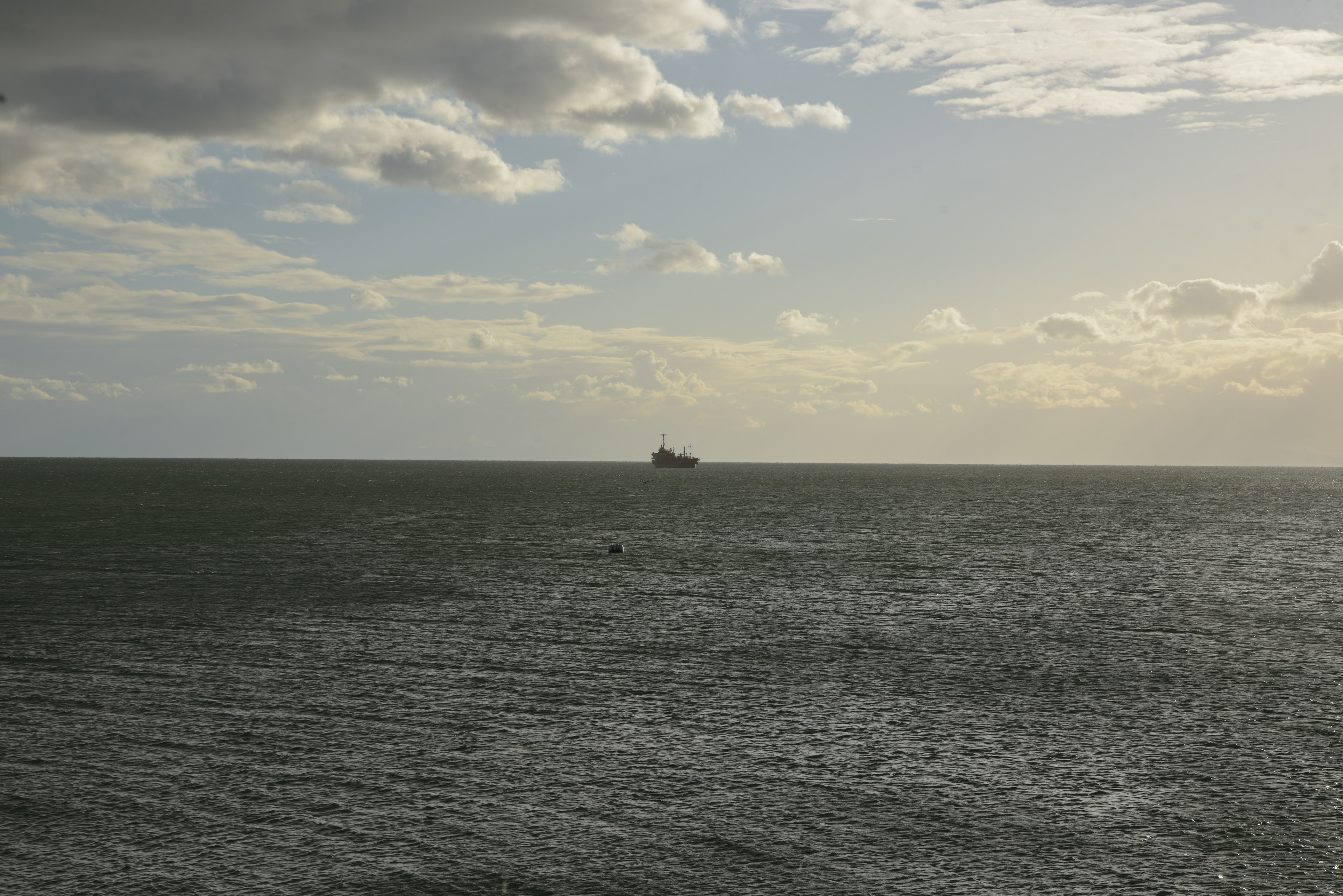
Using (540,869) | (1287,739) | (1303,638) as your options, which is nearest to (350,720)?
(540,869)

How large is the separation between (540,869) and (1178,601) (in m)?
51.6

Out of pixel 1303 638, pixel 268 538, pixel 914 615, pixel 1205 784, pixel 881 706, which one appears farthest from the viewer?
pixel 268 538

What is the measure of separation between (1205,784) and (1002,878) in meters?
8.79

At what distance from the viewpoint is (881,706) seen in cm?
3200

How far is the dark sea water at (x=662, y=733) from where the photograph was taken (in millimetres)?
19562

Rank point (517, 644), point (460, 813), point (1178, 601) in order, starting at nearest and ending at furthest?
point (460, 813)
point (517, 644)
point (1178, 601)

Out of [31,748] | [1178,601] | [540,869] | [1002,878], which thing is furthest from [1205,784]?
[1178,601]

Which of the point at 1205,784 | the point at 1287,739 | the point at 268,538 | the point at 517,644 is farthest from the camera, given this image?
the point at 268,538

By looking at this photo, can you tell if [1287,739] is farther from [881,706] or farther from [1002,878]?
[1002,878]

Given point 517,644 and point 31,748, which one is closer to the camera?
A: point 31,748

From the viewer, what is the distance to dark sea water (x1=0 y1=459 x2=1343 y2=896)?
1956 cm

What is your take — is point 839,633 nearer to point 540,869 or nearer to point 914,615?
point 914,615

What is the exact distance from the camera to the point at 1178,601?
5838 cm

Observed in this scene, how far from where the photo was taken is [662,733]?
28.5 m
